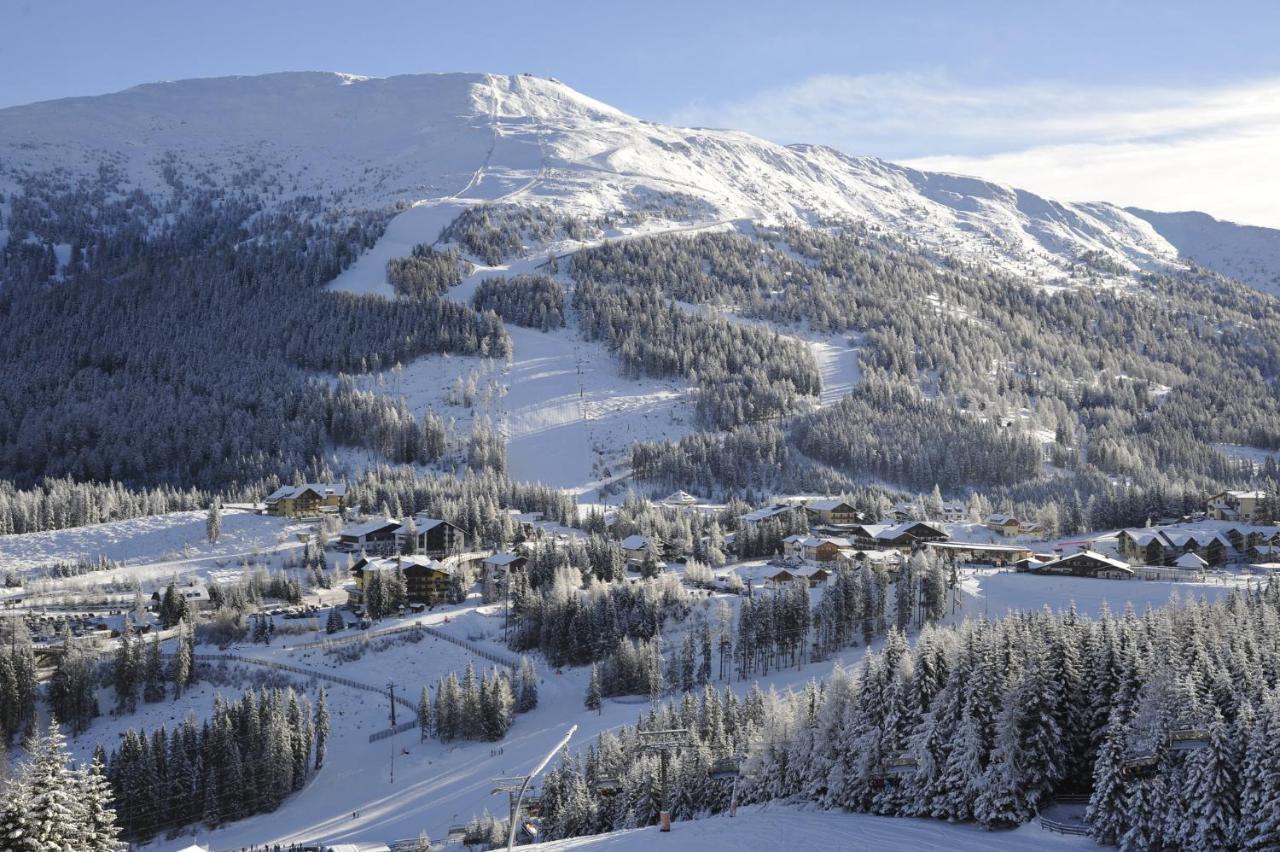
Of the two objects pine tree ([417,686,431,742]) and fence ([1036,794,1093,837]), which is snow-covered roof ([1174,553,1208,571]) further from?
pine tree ([417,686,431,742])

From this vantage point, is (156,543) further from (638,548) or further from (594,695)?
(594,695)

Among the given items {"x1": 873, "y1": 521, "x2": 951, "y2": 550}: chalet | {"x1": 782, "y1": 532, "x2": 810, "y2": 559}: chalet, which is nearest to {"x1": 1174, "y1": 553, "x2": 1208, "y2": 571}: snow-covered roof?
{"x1": 873, "y1": 521, "x2": 951, "y2": 550}: chalet

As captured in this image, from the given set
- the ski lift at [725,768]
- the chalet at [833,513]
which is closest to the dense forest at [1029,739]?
the ski lift at [725,768]

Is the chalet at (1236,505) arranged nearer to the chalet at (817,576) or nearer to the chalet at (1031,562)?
the chalet at (1031,562)

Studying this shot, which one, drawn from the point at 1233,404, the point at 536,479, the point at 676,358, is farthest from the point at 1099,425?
the point at 536,479

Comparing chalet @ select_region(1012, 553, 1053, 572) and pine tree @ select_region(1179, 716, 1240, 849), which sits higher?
pine tree @ select_region(1179, 716, 1240, 849)

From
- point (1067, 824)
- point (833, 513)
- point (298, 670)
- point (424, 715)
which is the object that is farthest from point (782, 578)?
point (1067, 824)
